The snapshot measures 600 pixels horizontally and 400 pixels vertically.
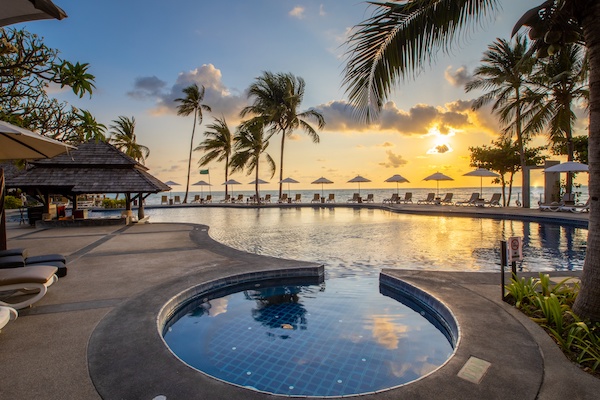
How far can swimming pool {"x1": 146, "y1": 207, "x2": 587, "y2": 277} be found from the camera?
7695 millimetres

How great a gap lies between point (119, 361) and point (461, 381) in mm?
3065

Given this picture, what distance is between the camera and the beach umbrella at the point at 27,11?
3.08 m

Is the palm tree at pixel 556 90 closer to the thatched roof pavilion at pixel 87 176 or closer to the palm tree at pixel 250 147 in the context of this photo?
the thatched roof pavilion at pixel 87 176

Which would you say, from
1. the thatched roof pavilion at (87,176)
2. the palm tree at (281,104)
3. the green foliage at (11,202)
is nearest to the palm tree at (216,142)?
the palm tree at (281,104)

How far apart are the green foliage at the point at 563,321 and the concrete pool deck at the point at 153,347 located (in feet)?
0.40

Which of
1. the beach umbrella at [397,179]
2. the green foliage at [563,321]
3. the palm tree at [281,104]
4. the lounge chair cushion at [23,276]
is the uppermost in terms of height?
the palm tree at [281,104]

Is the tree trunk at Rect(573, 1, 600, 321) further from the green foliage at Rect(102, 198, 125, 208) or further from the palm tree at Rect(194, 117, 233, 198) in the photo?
the palm tree at Rect(194, 117, 233, 198)

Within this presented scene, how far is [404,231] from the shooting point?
12867 millimetres

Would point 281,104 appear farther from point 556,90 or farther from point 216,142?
point 556,90

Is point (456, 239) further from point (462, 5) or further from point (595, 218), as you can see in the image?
point (462, 5)

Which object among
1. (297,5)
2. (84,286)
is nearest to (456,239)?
(297,5)

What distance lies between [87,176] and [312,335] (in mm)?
14735

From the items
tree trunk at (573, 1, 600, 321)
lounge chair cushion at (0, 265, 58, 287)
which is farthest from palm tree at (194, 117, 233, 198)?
tree trunk at (573, 1, 600, 321)

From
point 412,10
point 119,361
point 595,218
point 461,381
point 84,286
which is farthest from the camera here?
point 84,286
